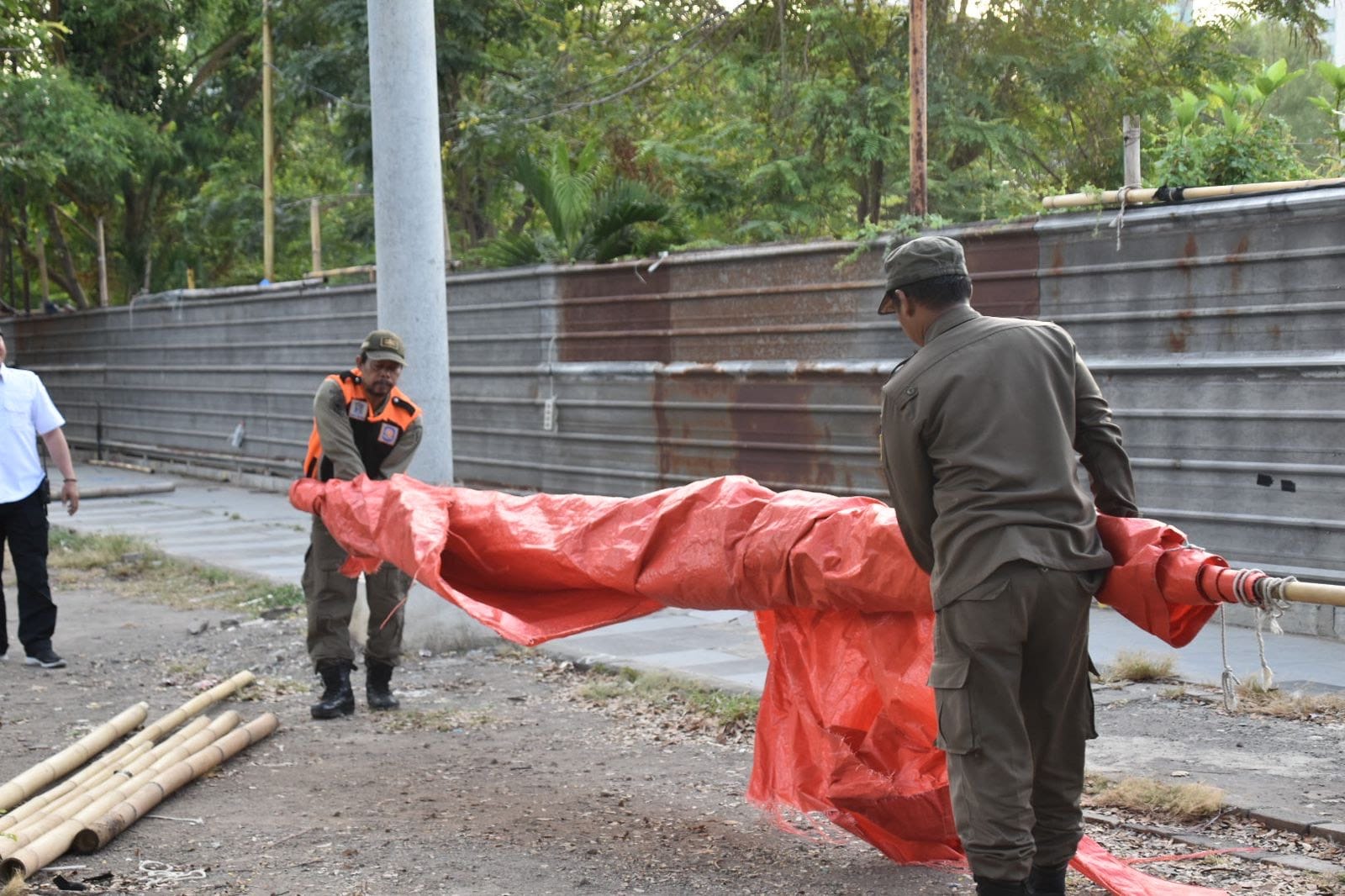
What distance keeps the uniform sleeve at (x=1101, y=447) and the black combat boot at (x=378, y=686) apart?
13.7 feet

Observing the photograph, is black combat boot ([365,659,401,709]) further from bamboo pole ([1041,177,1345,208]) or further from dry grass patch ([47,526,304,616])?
bamboo pole ([1041,177,1345,208])

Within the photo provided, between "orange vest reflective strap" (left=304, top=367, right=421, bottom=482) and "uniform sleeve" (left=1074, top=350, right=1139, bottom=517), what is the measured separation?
3.91m

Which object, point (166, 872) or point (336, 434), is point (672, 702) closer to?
point (336, 434)

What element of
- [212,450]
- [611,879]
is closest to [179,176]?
[212,450]

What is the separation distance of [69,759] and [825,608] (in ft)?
10.9

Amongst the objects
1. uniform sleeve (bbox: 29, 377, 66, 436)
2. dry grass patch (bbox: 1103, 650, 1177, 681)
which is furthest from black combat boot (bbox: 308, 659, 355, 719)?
dry grass patch (bbox: 1103, 650, 1177, 681)

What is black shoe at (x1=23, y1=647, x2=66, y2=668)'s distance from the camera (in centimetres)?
841

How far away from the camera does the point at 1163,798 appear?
5.18m

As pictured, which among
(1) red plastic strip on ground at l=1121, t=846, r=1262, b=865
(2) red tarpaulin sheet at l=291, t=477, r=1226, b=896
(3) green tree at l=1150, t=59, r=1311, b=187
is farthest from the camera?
(3) green tree at l=1150, t=59, r=1311, b=187

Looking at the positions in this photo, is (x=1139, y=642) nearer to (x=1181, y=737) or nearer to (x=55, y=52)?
(x=1181, y=737)

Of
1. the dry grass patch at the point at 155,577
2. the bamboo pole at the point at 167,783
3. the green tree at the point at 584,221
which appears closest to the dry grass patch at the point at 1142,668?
the bamboo pole at the point at 167,783

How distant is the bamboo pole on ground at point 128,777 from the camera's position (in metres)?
4.97

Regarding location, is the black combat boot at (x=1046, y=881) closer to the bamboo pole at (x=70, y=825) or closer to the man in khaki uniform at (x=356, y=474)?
the bamboo pole at (x=70, y=825)

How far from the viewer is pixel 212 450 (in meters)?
20.3
